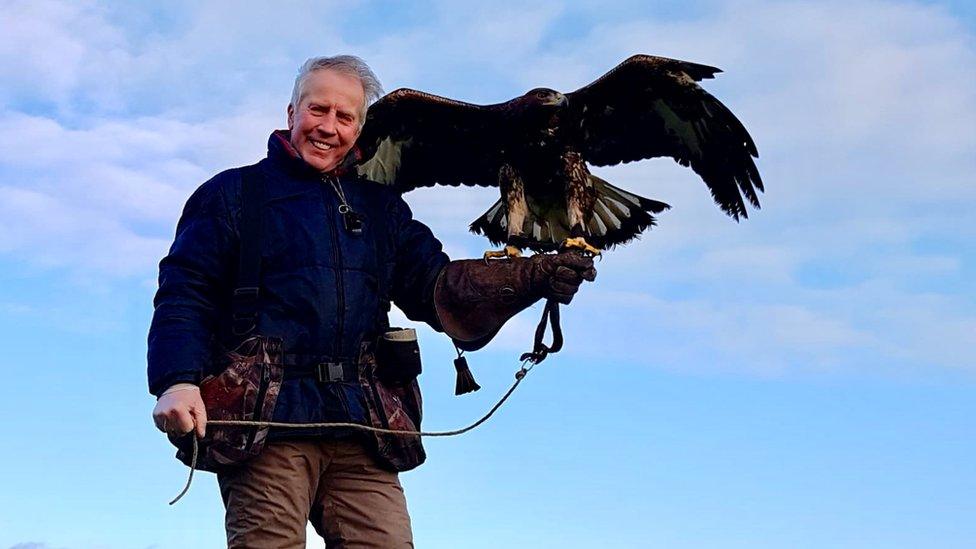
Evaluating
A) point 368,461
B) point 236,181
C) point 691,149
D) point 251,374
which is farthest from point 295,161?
point 691,149

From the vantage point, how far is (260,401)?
277 cm

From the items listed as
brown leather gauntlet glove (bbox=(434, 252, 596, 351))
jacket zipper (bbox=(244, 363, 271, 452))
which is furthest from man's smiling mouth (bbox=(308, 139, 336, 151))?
jacket zipper (bbox=(244, 363, 271, 452))

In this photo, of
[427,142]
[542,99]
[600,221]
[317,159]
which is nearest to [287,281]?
[317,159]

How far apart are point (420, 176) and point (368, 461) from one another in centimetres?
291

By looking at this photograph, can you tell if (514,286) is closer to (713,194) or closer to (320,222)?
(320,222)

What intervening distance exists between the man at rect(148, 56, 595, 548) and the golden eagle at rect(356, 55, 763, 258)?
1.98 metres

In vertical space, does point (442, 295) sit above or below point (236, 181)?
below

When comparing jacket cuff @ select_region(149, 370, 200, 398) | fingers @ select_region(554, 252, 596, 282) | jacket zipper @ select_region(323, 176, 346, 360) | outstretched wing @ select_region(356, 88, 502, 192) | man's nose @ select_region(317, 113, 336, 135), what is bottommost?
jacket cuff @ select_region(149, 370, 200, 398)

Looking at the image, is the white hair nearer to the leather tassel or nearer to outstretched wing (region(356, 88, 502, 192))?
the leather tassel

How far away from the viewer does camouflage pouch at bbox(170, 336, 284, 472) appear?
2.75 metres

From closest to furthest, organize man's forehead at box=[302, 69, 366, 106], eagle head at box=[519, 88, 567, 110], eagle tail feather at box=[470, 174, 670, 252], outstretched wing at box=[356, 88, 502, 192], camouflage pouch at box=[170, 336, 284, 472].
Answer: camouflage pouch at box=[170, 336, 284, 472] < man's forehead at box=[302, 69, 366, 106] < eagle head at box=[519, 88, 567, 110] < eagle tail feather at box=[470, 174, 670, 252] < outstretched wing at box=[356, 88, 502, 192]

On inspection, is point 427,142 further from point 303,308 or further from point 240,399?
point 240,399

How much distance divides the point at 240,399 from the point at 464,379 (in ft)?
3.04

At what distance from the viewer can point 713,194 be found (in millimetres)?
5355
